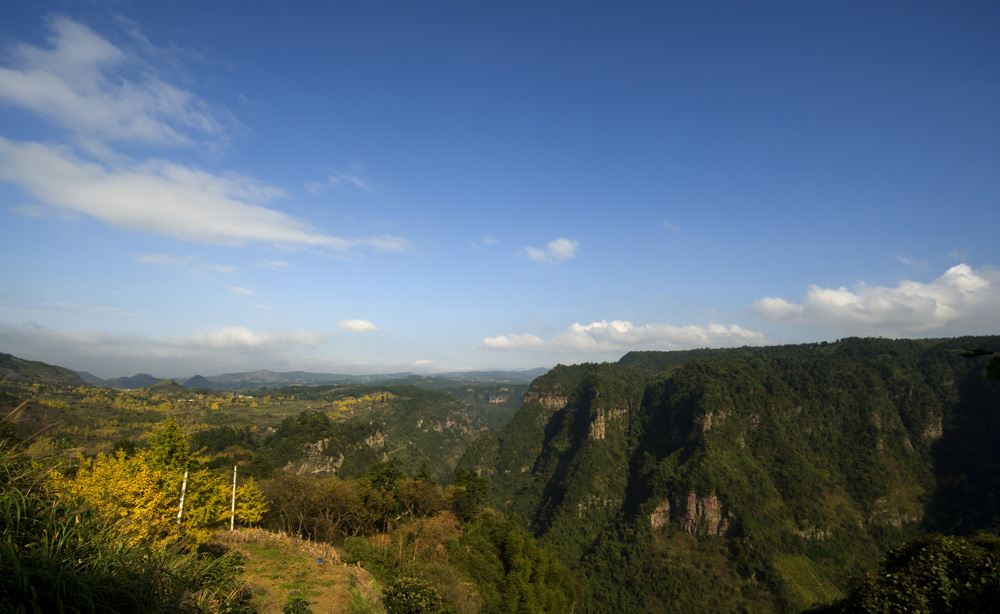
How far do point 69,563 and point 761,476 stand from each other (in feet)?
499

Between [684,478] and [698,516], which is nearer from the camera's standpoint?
[698,516]

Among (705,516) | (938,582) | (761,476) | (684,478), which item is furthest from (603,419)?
(938,582)

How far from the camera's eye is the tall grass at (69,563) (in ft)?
14.1

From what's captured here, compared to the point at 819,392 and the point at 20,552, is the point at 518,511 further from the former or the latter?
the point at 20,552

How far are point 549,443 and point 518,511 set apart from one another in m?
40.8

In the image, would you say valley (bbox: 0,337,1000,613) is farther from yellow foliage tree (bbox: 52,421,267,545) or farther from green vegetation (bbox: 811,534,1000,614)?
green vegetation (bbox: 811,534,1000,614)

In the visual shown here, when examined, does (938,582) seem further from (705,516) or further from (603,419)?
(603,419)

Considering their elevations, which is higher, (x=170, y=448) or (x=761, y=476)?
(x=170, y=448)

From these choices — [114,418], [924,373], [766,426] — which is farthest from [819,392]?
[114,418]

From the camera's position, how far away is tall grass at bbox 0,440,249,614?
4.30 meters

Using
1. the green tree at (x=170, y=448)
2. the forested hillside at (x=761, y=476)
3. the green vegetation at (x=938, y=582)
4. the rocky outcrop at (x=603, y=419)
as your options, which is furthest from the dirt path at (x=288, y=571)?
the rocky outcrop at (x=603, y=419)

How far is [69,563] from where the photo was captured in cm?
501

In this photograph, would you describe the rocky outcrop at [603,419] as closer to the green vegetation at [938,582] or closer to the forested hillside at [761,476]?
the forested hillside at [761,476]

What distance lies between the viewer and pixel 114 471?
61.9 ft
